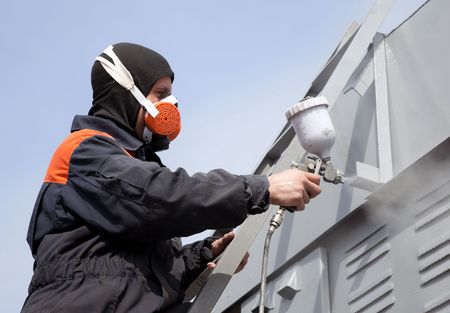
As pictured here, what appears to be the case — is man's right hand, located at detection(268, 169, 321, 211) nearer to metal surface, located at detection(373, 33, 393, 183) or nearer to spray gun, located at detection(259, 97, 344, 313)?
spray gun, located at detection(259, 97, 344, 313)

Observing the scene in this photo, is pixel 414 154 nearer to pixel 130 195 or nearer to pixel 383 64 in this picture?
pixel 383 64

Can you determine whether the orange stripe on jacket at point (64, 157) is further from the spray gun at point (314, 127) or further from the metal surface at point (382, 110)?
the metal surface at point (382, 110)

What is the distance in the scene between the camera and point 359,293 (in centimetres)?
284

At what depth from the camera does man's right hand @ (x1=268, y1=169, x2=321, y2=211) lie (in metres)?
2.29

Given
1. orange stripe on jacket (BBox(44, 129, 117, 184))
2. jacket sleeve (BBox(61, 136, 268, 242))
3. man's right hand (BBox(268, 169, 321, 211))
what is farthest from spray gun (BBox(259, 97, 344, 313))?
orange stripe on jacket (BBox(44, 129, 117, 184))

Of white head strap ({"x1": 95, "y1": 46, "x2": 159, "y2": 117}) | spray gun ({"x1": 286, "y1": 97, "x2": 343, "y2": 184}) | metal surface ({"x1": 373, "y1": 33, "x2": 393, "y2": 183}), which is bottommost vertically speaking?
white head strap ({"x1": 95, "y1": 46, "x2": 159, "y2": 117})

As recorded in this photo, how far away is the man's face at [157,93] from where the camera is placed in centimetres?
270

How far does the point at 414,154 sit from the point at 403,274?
43 centimetres

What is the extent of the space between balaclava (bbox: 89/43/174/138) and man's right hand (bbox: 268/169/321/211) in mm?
616

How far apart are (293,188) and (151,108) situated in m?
0.63

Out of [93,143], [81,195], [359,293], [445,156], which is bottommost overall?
[81,195]

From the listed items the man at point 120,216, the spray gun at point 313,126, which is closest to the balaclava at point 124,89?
the man at point 120,216

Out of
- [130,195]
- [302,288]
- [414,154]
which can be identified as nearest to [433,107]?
[414,154]

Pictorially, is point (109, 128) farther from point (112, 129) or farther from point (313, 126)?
point (313, 126)
